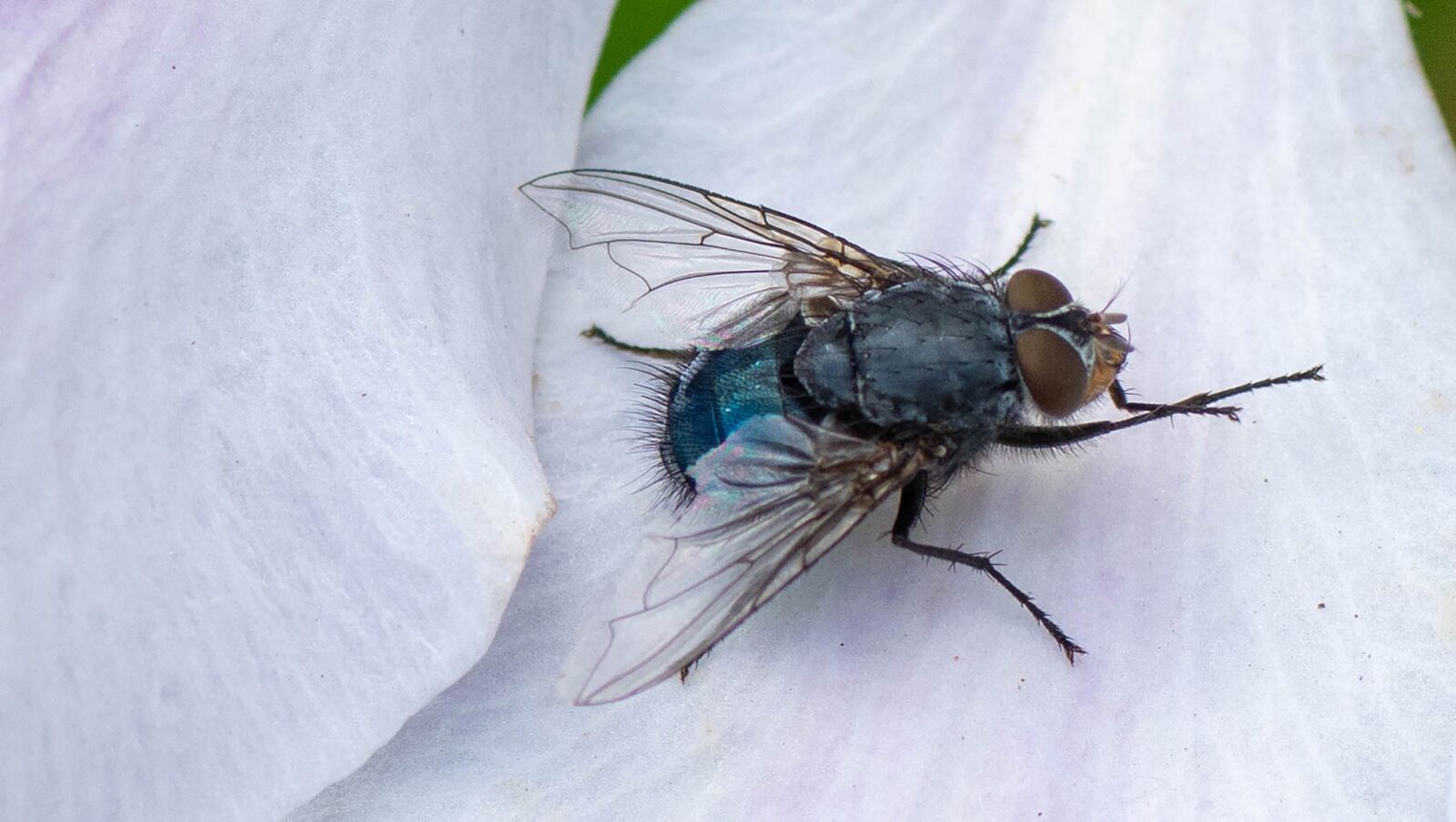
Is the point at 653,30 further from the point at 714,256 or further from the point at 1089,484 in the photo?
the point at 1089,484

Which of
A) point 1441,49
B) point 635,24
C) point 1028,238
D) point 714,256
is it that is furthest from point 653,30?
point 1441,49

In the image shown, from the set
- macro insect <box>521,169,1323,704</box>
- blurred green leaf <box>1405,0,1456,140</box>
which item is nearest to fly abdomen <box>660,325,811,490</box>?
macro insect <box>521,169,1323,704</box>

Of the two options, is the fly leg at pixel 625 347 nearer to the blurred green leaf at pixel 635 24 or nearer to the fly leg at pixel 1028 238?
the fly leg at pixel 1028 238

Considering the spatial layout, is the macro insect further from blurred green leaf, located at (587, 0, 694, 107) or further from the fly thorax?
blurred green leaf, located at (587, 0, 694, 107)

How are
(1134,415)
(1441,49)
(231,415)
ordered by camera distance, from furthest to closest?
(1441,49) < (1134,415) < (231,415)

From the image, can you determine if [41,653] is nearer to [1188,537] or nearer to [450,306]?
[450,306]

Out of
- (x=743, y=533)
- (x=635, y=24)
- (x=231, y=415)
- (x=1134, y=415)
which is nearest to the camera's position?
(x=231, y=415)

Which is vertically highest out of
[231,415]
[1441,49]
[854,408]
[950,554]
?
[231,415]
